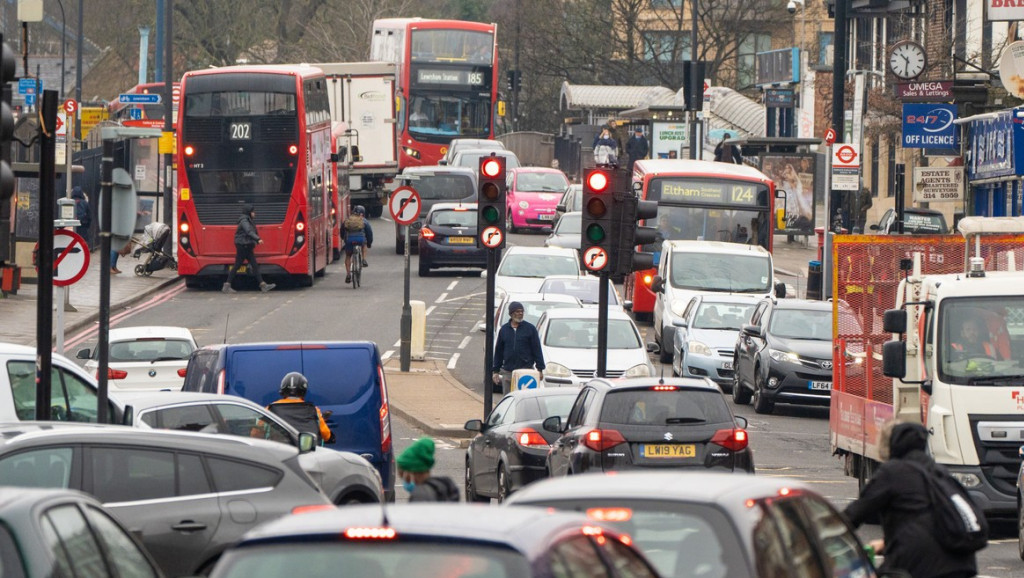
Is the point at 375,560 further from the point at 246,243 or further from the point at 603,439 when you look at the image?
the point at 246,243

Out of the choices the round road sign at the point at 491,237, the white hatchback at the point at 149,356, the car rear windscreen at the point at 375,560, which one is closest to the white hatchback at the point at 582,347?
the round road sign at the point at 491,237

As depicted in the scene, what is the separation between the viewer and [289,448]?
11.2 meters

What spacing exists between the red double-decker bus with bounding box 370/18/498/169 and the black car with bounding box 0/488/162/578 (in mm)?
50191

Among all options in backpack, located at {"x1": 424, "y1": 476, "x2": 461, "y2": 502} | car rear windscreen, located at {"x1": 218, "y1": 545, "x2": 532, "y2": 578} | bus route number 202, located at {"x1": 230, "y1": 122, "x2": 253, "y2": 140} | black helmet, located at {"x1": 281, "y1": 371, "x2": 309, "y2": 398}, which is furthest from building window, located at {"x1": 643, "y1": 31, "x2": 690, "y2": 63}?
car rear windscreen, located at {"x1": 218, "y1": 545, "x2": 532, "y2": 578}

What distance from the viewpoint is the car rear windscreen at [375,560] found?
215 inches

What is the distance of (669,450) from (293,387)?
3.13 meters

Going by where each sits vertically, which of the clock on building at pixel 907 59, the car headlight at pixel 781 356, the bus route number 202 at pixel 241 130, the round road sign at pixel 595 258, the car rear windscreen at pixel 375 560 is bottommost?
the car headlight at pixel 781 356

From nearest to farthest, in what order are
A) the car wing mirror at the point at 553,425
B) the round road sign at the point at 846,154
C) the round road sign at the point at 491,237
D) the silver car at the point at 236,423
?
the silver car at the point at 236,423, the car wing mirror at the point at 553,425, the round road sign at the point at 491,237, the round road sign at the point at 846,154

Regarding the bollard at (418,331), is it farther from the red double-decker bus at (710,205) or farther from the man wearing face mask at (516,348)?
the man wearing face mask at (516,348)

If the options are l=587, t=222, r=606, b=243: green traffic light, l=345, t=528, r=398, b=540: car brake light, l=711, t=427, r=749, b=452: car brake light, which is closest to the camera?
l=345, t=528, r=398, b=540: car brake light

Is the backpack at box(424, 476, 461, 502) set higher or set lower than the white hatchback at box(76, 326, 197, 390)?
higher

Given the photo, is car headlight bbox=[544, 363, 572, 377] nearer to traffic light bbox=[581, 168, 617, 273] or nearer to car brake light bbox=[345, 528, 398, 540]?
traffic light bbox=[581, 168, 617, 273]

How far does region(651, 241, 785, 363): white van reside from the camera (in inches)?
1256

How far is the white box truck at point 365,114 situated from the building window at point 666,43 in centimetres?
3216
